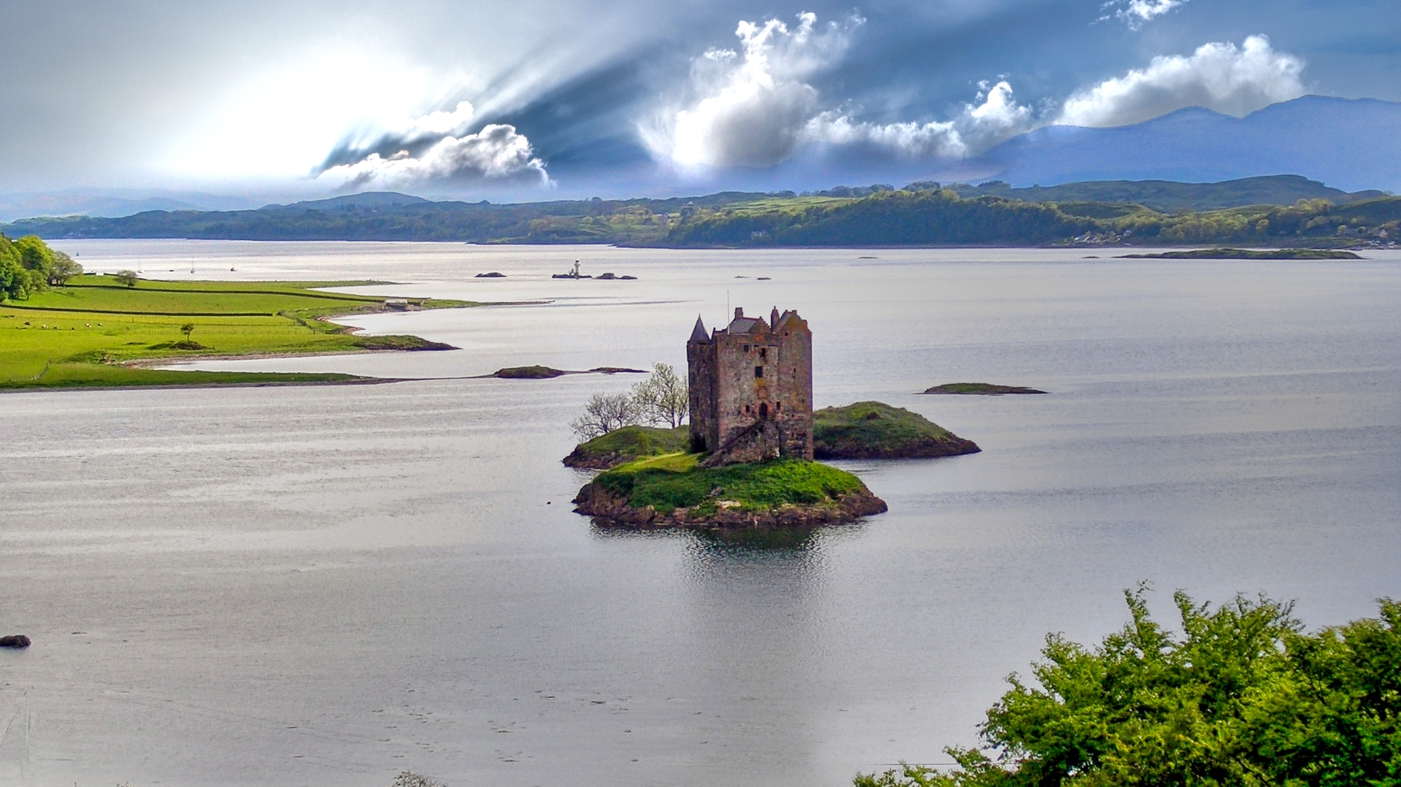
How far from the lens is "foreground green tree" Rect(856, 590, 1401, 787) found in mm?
21641

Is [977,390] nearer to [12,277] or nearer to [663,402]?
[663,402]

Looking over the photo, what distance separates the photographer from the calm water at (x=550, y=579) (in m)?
36.8

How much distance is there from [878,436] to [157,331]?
82236mm

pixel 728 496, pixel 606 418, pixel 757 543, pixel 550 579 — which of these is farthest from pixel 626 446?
pixel 550 579

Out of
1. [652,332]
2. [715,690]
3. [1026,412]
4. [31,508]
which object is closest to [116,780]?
[715,690]

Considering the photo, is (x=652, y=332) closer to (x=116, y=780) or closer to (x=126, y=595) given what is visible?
(x=126, y=595)

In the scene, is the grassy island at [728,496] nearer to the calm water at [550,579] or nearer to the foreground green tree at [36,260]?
the calm water at [550,579]

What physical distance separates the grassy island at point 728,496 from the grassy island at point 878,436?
11.2 metres

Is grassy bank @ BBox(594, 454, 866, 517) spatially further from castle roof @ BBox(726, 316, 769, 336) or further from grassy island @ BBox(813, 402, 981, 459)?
grassy island @ BBox(813, 402, 981, 459)

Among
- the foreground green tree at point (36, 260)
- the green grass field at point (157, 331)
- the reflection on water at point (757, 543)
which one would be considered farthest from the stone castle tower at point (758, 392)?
the foreground green tree at point (36, 260)

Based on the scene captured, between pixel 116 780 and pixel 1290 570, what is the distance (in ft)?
123

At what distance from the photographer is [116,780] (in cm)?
3403

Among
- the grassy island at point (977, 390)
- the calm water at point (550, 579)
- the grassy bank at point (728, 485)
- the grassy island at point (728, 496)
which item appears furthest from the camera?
the grassy island at point (977, 390)

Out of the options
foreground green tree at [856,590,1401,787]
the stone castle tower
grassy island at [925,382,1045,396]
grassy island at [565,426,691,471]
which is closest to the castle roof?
the stone castle tower
